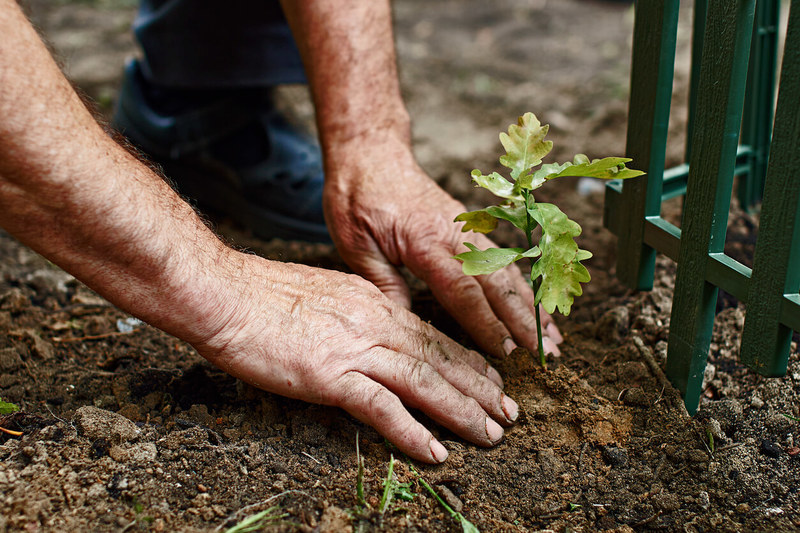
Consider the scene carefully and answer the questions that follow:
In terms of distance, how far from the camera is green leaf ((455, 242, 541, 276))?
53.3 inches

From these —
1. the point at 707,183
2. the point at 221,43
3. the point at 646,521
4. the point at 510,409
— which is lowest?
the point at 646,521

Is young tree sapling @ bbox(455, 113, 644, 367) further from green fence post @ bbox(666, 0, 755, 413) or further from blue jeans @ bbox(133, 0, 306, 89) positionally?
blue jeans @ bbox(133, 0, 306, 89)

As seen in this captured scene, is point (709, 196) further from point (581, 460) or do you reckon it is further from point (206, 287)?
point (206, 287)

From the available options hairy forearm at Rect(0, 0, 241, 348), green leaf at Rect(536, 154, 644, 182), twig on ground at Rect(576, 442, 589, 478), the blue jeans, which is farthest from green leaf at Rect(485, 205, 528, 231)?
the blue jeans

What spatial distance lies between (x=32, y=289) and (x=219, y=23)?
4.18ft

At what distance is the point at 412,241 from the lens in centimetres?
177

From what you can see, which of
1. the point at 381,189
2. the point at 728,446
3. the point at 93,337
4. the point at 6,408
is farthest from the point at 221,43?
the point at 728,446

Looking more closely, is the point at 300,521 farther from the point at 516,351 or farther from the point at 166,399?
the point at 516,351

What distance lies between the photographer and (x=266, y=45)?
106 inches

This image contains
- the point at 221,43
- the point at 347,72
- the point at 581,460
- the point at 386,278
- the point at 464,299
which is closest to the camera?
the point at 581,460

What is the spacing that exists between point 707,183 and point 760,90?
1012mm

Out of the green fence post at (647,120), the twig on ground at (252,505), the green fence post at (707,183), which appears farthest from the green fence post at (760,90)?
the twig on ground at (252,505)

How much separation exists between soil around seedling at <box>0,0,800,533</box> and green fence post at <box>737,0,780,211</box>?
28cm

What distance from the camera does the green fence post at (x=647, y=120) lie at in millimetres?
1479
